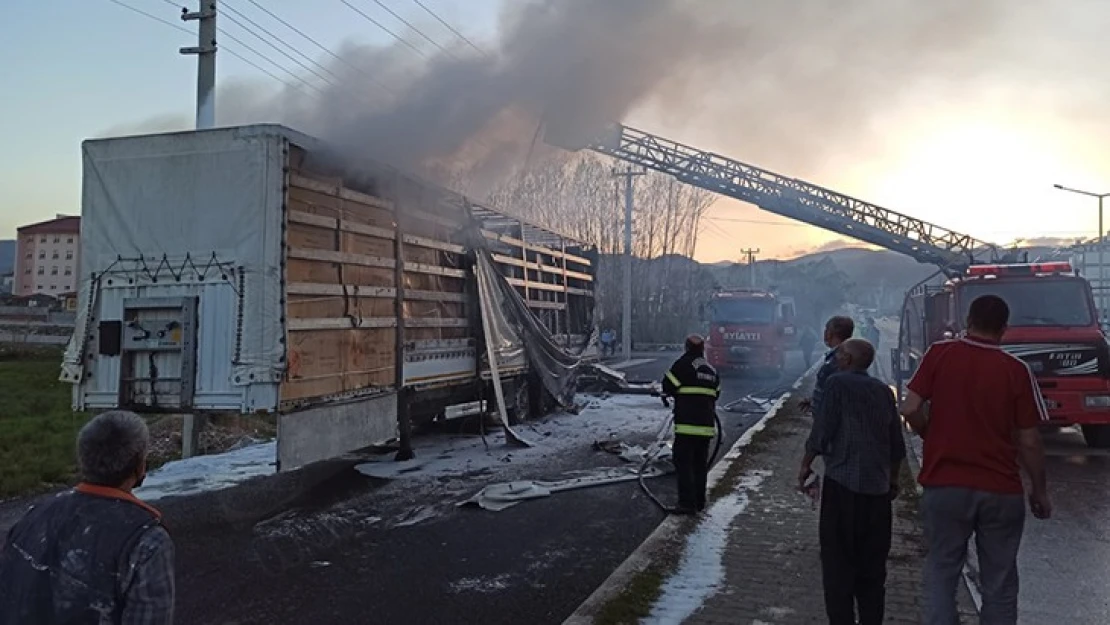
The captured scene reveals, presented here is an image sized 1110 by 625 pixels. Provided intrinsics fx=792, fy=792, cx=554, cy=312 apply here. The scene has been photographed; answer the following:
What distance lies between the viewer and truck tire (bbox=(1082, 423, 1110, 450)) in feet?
33.6

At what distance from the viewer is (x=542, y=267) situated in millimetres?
13391

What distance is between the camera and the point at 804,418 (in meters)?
13.1

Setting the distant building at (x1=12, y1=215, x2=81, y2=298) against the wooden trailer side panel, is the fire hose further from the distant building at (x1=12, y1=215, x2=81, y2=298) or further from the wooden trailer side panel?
the distant building at (x1=12, y1=215, x2=81, y2=298)

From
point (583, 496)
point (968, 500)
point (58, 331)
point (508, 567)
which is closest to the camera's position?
point (968, 500)

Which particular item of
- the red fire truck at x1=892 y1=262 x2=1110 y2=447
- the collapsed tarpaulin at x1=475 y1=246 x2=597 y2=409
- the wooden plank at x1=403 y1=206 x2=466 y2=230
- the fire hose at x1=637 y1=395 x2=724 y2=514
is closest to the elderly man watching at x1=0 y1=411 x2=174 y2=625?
the fire hose at x1=637 y1=395 x2=724 y2=514

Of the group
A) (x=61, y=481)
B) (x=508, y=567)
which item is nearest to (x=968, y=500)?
(x=508, y=567)

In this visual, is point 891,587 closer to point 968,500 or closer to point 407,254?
point 968,500

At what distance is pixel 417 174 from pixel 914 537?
6.35m

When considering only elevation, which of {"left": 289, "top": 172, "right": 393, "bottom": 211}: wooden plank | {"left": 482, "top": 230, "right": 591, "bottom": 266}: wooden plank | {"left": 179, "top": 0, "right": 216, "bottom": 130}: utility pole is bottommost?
{"left": 289, "top": 172, "right": 393, "bottom": 211}: wooden plank

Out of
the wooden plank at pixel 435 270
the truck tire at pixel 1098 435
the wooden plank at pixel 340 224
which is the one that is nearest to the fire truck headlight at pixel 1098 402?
the truck tire at pixel 1098 435

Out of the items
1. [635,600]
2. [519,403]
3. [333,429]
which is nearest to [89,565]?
[635,600]

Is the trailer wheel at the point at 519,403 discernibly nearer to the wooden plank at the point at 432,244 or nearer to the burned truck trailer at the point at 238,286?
the wooden plank at the point at 432,244

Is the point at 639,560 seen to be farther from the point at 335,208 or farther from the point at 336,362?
the point at 335,208

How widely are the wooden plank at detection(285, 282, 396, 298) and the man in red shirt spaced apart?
5225 millimetres
